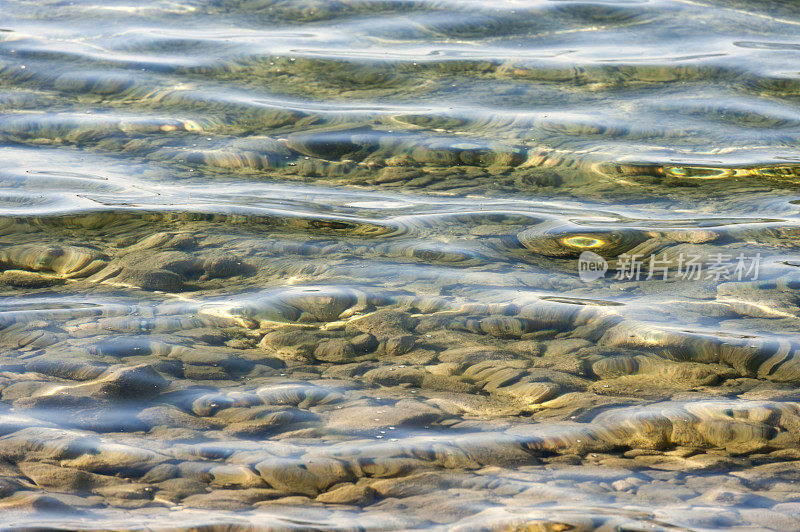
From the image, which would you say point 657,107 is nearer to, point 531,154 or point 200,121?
point 531,154

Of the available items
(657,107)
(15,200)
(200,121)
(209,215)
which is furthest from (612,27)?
(15,200)

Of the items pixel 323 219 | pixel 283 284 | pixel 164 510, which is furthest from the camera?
pixel 323 219

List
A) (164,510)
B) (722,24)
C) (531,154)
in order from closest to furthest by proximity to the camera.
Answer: (164,510), (531,154), (722,24)

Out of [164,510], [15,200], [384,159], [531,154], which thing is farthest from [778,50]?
[164,510]

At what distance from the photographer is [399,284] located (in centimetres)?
258

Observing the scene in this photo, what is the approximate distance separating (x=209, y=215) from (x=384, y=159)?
2.84 ft

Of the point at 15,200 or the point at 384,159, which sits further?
the point at 384,159

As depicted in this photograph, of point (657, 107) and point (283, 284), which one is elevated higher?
point (657, 107)

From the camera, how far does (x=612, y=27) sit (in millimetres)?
5219

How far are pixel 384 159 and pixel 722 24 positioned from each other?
112 inches

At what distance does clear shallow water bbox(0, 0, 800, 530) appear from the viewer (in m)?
1.75

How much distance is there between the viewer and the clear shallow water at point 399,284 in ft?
5.73

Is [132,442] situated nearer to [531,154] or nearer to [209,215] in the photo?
[209,215]

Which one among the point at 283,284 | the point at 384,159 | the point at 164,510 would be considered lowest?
the point at 164,510
